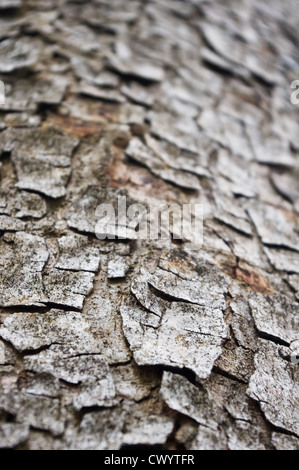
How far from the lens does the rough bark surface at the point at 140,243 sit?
854 mm

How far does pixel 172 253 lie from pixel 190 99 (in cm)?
100

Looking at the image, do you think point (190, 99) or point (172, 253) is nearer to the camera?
point (172, 253)

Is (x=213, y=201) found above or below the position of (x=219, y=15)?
below

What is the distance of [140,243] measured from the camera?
1.16 metres

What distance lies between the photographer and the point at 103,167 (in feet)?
4.36

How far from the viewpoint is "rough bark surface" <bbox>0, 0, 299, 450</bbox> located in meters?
0.85

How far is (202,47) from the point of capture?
2.11 metres

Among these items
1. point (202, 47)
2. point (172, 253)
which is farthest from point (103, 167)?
point (202, 47)

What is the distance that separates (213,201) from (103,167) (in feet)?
1.48

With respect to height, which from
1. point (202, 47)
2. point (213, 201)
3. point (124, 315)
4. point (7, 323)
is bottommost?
point (7, 323)
